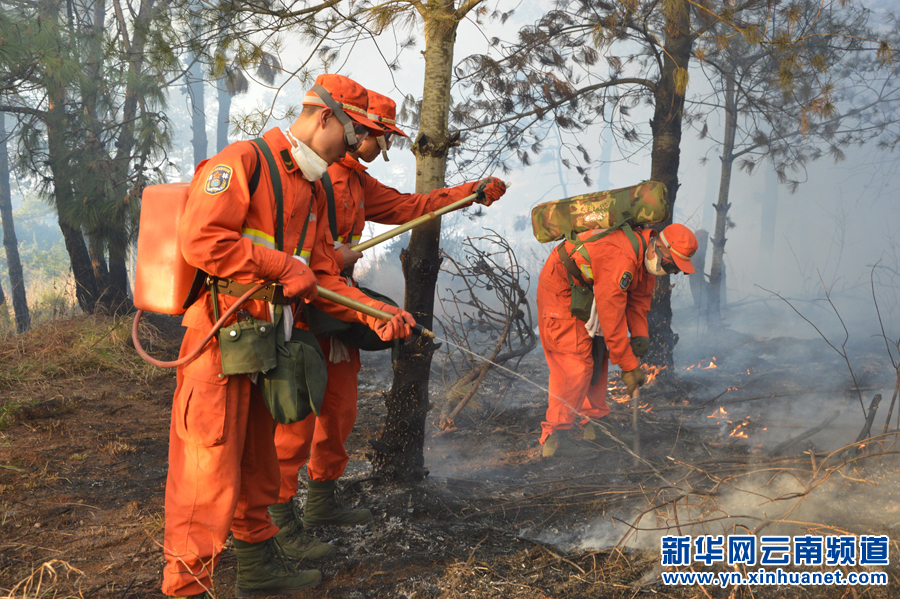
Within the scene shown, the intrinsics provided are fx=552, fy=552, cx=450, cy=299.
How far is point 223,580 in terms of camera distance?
102 inches

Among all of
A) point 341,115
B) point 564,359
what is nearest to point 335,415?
point 341,115

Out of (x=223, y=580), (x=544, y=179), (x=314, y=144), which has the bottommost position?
(x=223, y=580)

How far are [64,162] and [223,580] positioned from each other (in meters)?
7.60

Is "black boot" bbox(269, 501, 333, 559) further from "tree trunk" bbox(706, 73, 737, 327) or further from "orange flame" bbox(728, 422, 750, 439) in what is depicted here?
"tree trunk" bbox(706, 73, 737, 327)

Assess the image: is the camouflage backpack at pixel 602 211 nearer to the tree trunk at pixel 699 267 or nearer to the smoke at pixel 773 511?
the smoke at pixel 773 511

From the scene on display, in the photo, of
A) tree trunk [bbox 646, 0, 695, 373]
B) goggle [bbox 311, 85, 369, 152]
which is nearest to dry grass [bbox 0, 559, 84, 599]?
goggle [bbox 311, 85, 369, 152]

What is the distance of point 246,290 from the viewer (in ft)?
7.39

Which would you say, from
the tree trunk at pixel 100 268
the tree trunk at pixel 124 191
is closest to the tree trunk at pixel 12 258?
the tree trunk at pixel 100 268

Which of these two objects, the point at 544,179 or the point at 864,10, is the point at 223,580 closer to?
the point at 864,10

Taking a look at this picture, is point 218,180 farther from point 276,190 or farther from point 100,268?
point 100,268

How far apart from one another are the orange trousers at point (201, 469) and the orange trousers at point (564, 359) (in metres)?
2.91

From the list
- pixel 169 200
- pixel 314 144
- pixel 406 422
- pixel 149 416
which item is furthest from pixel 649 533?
pixel 149 416

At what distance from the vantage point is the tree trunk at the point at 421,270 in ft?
11.7

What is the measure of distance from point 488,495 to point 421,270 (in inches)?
62.6
